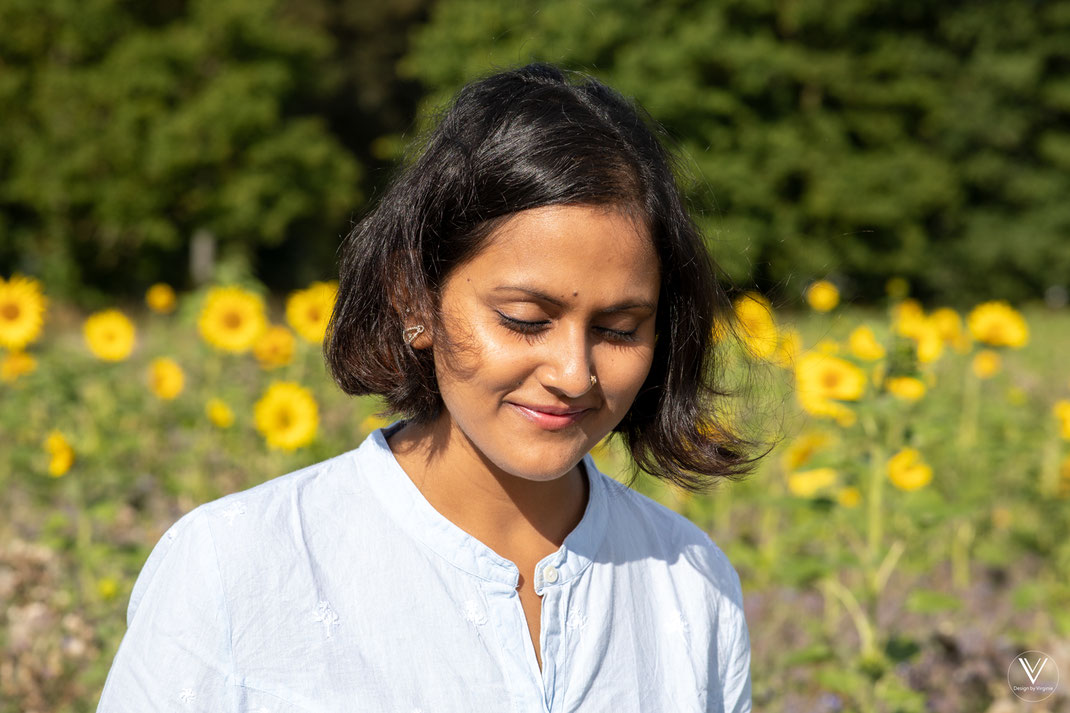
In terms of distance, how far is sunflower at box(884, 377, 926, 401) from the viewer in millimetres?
2682

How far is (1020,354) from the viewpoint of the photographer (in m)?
10.4

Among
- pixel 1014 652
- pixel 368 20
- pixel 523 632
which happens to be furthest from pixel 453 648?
pixel 368 20

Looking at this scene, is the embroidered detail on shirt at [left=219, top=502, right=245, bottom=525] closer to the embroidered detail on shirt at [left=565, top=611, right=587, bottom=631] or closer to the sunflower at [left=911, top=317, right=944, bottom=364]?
the embroidered detail on shirt at [left=565, top=611, right=587, bottom=631]

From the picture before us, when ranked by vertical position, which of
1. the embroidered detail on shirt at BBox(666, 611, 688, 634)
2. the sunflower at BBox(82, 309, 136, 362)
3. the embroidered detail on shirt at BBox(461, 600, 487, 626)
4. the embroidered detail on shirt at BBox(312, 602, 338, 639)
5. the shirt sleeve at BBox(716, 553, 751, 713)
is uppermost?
the sunflower at BBox(82, 309, 136, 362)

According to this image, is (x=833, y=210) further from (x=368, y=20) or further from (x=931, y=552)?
(x=931, y=552)

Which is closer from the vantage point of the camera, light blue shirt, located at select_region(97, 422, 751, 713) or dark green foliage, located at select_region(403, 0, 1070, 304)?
light blue shirt, located at select_region(97, 422, 751, 713)

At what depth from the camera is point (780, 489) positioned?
4676 millimetres

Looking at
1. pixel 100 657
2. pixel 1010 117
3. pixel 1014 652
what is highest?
pixel 1010 117

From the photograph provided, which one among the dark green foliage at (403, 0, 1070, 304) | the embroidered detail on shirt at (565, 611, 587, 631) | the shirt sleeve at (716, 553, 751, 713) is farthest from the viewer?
the dark green foliage at (403, 0, 1070, 304)

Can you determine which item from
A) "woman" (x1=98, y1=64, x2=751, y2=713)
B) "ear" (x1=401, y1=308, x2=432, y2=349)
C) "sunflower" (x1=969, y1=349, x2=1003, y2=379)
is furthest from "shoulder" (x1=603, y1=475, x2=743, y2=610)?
"sunflower" (x1=969, y1=349, x2=1003, y2=379)

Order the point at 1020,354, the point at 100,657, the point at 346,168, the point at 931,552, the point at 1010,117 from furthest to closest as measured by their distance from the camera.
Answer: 1. the point at 1010,117
2. the point at 346,168
3. the point at 1020,354
4. the point at 931,552
5. the point at 100,657

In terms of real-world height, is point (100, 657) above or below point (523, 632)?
below

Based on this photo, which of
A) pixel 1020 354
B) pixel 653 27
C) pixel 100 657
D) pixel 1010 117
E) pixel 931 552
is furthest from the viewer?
pixel 1010 117

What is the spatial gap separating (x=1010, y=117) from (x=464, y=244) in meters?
23.9
